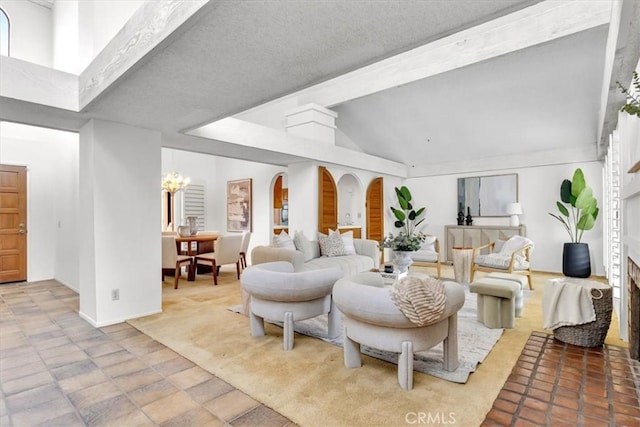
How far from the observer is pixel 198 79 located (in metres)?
2.42

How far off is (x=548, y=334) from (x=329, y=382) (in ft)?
7.76

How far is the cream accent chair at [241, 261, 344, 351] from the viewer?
2799mm

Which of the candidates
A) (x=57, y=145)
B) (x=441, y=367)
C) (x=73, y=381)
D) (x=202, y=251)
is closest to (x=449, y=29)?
(x=441, y=367)

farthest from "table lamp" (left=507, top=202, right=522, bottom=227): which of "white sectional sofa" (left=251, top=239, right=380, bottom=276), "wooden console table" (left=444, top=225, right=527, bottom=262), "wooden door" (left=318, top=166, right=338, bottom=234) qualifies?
"wooden door" (left=318, top=166, right=338, bottom=234)

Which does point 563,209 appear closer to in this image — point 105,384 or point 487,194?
point 487,194

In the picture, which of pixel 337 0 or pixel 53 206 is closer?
pixel 337 0

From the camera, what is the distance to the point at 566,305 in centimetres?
289

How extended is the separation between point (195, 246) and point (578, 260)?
733 cm

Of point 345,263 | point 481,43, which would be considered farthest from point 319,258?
point 481,43

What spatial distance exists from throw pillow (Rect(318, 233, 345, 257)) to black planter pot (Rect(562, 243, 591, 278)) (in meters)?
4.07

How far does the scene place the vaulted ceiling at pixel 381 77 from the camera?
5.75ft

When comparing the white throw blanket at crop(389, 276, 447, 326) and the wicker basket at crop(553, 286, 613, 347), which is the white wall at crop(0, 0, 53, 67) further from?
the wicker basket at crop(553, 286, 613, 347)

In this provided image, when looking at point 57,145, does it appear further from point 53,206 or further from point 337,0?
point 337,0

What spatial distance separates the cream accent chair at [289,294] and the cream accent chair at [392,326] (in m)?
0.43
